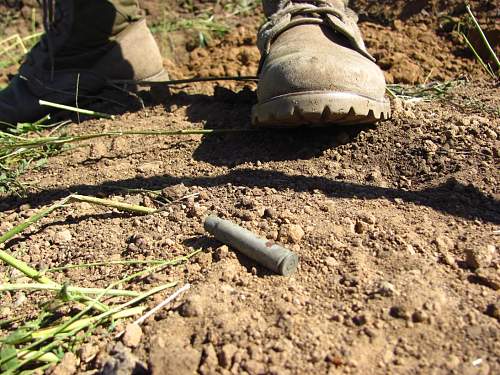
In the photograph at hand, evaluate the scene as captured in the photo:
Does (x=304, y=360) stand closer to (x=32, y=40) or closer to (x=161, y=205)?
(x=161, y=205)

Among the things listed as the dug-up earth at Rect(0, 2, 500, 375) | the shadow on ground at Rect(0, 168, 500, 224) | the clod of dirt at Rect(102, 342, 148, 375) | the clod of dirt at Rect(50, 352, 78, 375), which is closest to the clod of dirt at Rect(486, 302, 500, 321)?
the dug-up earth at Rect(0, 2, 500, 375)

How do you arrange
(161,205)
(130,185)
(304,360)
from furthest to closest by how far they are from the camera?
(130,185) < (161,205) < (304,360)

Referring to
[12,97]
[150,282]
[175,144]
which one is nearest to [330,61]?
[175,144]

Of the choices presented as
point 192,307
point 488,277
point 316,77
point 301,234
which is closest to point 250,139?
point 316,77

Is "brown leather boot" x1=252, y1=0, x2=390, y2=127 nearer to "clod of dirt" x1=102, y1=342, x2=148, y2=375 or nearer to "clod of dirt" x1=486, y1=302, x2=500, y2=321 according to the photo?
"clod of dirt" x1=486, y1=302, x2=500, y2=321

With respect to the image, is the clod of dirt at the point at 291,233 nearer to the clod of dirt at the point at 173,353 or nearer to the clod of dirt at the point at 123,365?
the clod of dirt at the point at 173,353

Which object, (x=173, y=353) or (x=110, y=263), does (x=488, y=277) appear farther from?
(x=110, y=263)

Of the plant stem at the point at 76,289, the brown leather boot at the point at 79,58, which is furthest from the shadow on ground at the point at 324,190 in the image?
the brown leather boot at the point at 79,58
